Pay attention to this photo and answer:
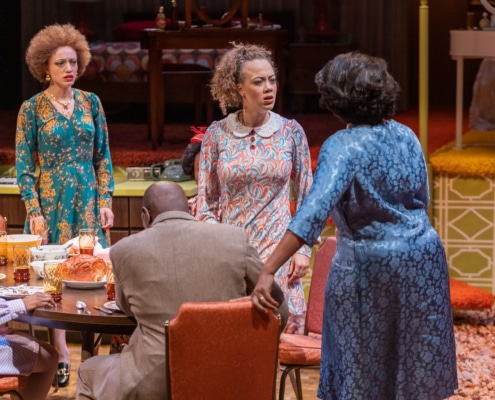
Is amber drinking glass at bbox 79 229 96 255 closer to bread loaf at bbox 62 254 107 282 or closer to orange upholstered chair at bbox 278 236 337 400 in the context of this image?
bread loaf at bbox 62 254 107 282

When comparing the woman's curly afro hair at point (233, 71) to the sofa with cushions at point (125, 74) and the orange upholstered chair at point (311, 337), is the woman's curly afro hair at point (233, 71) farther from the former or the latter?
the sofa with cushions at point (125, 74)

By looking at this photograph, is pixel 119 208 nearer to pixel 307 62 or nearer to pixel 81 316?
pixel 81 316

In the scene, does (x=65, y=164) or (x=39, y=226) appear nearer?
(x=39, y=226)

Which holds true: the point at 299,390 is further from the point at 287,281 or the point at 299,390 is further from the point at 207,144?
the point at 207,144

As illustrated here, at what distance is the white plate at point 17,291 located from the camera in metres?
3.76

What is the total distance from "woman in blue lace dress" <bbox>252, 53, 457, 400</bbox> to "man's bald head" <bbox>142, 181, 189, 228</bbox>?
356 mm

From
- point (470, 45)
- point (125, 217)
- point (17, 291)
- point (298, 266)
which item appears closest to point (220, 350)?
point (298, 266)

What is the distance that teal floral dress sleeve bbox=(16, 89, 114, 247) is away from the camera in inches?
192

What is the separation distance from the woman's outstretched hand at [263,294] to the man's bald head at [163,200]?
35 centimetres

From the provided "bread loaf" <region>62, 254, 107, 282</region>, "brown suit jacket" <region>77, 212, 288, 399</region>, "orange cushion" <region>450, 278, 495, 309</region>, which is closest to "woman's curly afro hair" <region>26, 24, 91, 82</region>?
"bread loaf" <region>62, 254, 107, 282</region>

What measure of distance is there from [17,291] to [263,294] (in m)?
1.06

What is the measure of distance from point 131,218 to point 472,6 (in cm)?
551

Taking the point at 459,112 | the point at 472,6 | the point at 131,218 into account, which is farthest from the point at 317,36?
the point at 131,218

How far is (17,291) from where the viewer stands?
3816 millimetres
